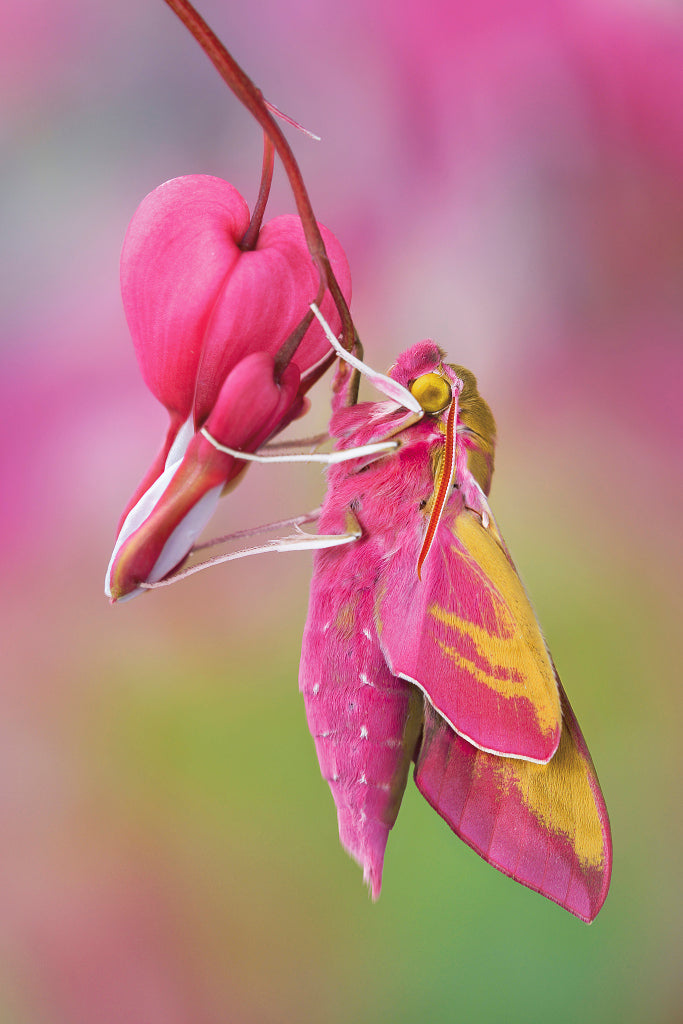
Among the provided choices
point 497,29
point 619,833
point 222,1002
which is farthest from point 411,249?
point 222,1002

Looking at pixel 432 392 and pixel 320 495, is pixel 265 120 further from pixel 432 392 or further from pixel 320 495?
pixel 320 495

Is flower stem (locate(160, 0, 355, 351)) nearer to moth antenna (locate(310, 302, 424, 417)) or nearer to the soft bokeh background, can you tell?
moth antenna (locate(310, 302, 424, 417))

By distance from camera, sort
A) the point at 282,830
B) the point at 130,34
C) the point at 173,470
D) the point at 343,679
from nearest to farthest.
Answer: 1. the point at 173,470
2. the point at 343,679
3. the point at 130,34
4. the point at 282,830

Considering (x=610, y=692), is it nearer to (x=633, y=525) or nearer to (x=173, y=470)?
(x=633, y=525)

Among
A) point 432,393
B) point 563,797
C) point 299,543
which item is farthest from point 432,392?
point 563,797

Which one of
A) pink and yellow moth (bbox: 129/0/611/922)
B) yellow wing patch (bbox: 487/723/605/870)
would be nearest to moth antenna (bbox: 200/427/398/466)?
pink and yellow moth (bbox: 129/0/611/922)

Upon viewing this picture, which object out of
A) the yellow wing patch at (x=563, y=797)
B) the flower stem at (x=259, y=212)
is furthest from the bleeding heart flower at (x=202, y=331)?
the yellow wing patch at (x=563, y=797)

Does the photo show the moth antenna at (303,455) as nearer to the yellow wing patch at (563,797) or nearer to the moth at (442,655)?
the moth at (442,655)
